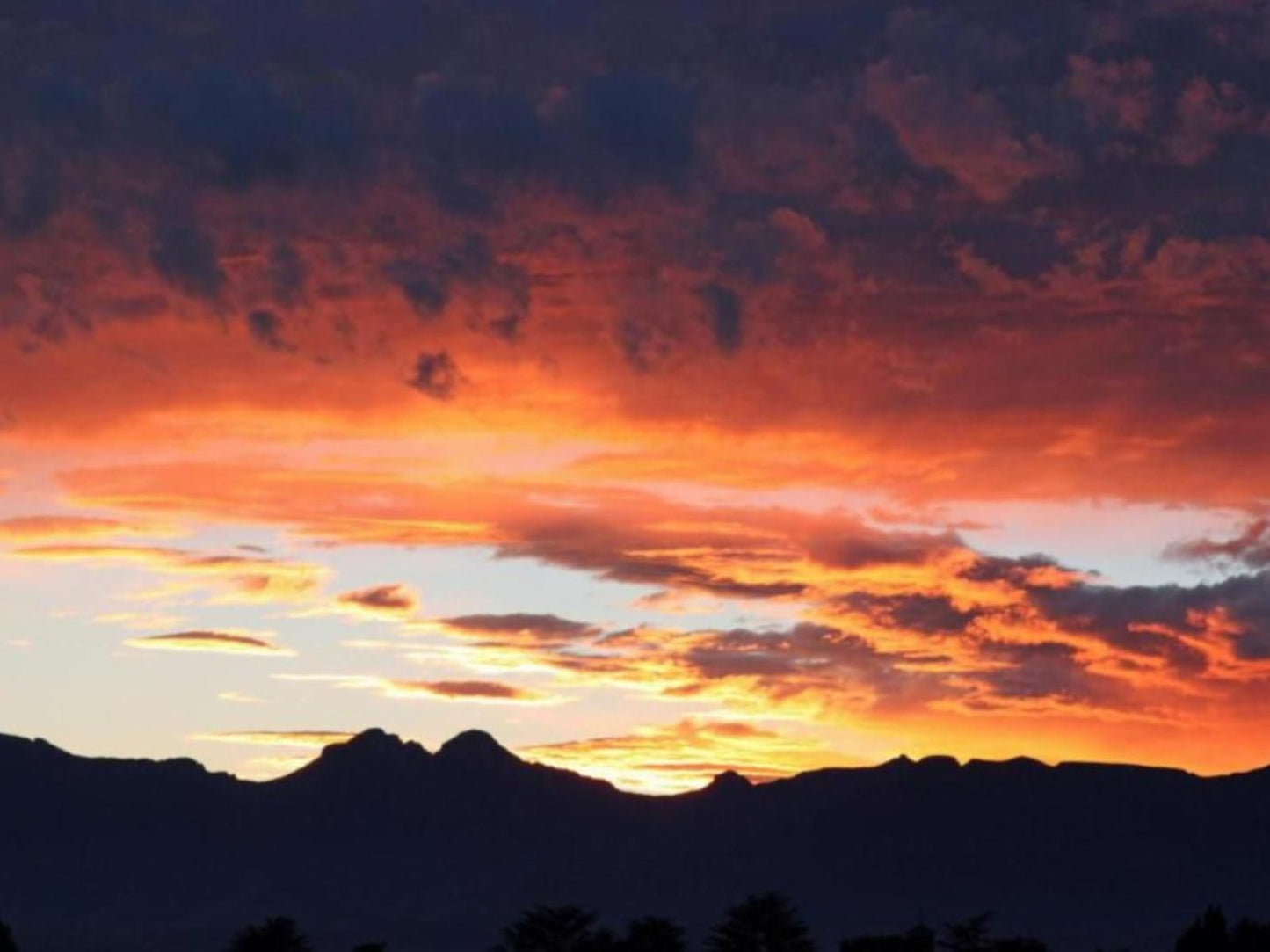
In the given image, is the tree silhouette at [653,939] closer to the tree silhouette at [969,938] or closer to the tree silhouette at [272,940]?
the tree silhouette at [969,938]

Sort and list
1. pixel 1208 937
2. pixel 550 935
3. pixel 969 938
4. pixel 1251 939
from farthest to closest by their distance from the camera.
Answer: pixel 550 935 < pixel 969 938 < pixel 1208 937 < pixel 1251 939

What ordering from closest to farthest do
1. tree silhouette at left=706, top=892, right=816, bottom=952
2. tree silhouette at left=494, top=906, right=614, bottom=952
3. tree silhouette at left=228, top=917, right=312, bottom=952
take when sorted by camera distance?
tree silhouette at left=228, top=917, right=312, bottom=952 < tree silhouette at left=706, top=892, right=816, bottom=952 < tree silhouette at left=494, top=906, right=614, bottom=952

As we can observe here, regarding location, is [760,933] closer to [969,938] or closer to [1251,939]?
[969,938]

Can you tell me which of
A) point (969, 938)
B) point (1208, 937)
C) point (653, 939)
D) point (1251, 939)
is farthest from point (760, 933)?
point (1251, 939)

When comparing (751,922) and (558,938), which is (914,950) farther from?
(558,938)

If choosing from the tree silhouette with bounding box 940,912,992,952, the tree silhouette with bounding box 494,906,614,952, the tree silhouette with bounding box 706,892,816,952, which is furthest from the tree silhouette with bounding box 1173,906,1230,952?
the tree silhouette with bounding box 494,906,614,952

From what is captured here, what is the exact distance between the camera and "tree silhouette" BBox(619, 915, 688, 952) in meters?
162

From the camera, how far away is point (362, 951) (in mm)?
149375

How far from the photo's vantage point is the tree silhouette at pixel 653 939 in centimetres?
16175

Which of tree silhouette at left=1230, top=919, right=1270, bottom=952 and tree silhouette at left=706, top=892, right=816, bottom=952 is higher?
tree silhouette at left=706, top=892, right=816, bottom=952

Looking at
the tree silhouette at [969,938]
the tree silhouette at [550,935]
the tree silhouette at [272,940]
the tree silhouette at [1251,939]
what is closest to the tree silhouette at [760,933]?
the tree silhouette at [550,935]

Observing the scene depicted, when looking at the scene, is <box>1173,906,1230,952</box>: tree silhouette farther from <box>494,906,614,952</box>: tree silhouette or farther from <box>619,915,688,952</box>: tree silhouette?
<box>494,906,614,952</box>: tree silhouette

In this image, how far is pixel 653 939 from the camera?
166 meters

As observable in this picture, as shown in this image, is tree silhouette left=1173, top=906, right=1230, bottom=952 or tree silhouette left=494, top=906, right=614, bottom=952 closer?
tree silhouette left=1173, top=906, right=1230, bottom=952
